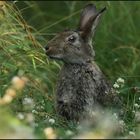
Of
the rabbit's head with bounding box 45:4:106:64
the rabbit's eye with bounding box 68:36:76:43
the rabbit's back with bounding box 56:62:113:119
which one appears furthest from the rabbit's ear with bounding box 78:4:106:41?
the rabbit's back with bounding box 56:62:113:119

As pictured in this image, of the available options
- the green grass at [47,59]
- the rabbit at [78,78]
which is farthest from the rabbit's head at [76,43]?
the green grass at [47,59]

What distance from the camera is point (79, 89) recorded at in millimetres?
7297

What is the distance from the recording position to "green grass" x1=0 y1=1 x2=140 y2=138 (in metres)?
6.92

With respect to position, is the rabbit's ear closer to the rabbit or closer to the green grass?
the rabbit

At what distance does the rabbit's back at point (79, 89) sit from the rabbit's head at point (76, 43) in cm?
9

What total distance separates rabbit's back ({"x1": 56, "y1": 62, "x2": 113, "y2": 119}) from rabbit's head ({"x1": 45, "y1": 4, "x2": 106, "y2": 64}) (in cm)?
9

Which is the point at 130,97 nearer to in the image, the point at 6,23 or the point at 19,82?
the point at 6,23

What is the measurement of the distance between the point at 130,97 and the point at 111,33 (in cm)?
251

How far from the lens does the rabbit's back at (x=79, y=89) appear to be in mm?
7262

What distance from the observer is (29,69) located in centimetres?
828

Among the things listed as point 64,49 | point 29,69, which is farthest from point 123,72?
point 64,49

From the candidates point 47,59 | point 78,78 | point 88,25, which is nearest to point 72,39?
point 88,25

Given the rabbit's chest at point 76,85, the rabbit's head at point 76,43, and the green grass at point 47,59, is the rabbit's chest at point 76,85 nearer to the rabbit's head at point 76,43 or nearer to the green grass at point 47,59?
the rabbit's head at point 76,43

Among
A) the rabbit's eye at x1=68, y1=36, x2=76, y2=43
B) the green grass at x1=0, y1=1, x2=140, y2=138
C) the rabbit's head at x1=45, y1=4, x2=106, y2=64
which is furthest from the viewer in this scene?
the rabbit's eye at x1=68, y1=36, x2=76, y2=43
